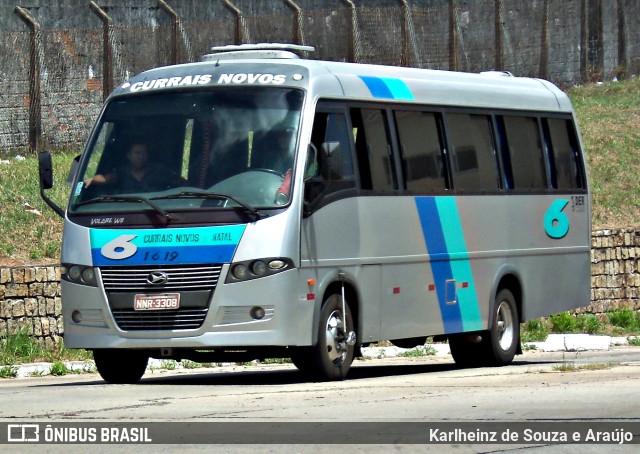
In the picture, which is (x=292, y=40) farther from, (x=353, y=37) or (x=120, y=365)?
(x=120, y=365)

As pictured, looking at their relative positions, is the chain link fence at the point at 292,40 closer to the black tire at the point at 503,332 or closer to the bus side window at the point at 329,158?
the black tire at the point at 503,332

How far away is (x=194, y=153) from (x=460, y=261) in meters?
3.84

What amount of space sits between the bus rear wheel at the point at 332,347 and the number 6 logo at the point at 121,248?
177cm

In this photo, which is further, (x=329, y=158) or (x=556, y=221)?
(x=556, y=221)

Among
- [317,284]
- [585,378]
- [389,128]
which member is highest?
[389,128]

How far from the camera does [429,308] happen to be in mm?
16641

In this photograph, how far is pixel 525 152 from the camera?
18.7m

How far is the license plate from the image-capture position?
46.4 ft

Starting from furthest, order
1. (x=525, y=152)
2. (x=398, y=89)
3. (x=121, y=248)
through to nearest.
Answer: (x=525, y=152) → (x=398, y=89) → (x=121, y=248)

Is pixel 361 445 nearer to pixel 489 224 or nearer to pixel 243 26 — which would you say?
pixel 489 224

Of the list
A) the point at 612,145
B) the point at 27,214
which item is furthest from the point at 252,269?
the point at 612,145

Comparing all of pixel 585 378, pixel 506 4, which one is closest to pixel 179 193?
pixel 585 378

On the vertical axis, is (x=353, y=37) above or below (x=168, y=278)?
above

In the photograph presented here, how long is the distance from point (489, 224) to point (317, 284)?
375 cm
